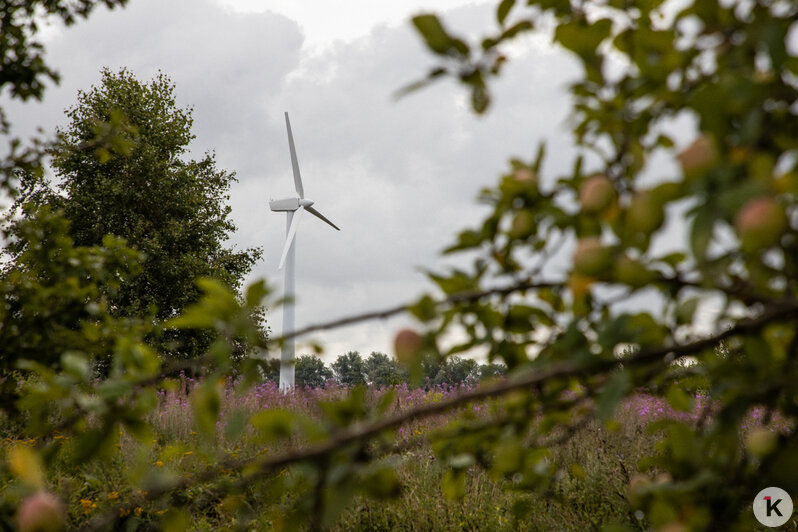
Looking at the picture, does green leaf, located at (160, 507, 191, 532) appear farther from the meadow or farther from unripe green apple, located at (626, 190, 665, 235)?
the meadow

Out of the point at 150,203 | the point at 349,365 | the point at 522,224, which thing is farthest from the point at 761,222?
the point at 349,365

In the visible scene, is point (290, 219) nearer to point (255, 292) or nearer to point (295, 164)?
point (295, 164)

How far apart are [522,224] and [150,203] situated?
56.2 feet

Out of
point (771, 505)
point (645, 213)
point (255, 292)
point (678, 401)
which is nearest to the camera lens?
point (645, 213)

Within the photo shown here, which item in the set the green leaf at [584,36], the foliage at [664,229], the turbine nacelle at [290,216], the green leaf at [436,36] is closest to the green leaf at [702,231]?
the foliage at [664,229]

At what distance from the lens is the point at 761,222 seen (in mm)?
659

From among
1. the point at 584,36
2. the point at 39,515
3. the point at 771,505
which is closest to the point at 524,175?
the point at 584,36

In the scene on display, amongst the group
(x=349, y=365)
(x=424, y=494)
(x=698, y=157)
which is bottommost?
(x=424, y=494)

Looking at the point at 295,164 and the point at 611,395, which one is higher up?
the point at 295,164

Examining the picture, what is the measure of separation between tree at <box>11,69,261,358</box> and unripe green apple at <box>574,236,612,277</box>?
15447 mm

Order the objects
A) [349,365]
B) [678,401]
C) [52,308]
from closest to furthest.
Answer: [678,401] < [52,308] < [349,365]

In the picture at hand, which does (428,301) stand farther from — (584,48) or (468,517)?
(468,517)

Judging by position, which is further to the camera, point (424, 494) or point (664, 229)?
point (424, 494)

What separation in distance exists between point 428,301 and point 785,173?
1.71 feet
